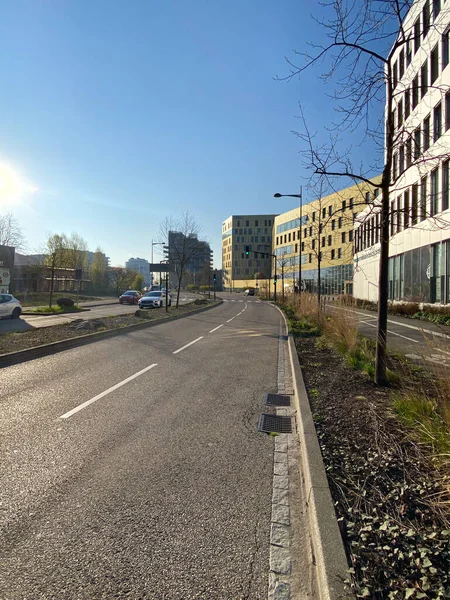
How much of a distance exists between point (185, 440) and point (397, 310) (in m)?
24.2

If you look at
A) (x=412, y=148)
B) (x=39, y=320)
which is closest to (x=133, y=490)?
(x=412, y=148)

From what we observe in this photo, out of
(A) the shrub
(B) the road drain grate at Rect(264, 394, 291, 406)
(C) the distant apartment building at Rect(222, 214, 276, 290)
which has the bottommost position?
(B) the road drain grate at Rect(264, 394, 291, 406)

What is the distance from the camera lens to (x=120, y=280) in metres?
72.2

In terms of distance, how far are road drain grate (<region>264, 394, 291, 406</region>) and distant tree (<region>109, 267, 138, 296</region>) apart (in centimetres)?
6595

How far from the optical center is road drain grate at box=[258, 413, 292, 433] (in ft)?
18.0

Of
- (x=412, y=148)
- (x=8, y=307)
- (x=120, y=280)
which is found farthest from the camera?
(x=120, y=280)

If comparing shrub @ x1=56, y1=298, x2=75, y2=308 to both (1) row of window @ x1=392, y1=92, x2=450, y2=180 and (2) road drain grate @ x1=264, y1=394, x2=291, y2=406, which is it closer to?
(2) road drain grate @ x1=264, y1=394, x2=291, y2=406

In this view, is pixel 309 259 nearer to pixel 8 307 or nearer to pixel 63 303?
pixel 63 303

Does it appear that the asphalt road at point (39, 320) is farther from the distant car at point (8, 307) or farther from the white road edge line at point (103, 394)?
the white road edge line at point (103, 394)

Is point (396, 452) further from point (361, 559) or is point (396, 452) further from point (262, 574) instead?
point (262, 574)

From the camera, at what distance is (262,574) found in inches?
104

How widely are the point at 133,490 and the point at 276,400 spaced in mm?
3727

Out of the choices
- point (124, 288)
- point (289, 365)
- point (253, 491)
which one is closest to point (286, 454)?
point (253, 491)

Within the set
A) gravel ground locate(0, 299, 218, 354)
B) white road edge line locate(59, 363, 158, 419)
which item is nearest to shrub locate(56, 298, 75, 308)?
gravel ground locate(0, 299, 218, 354)
